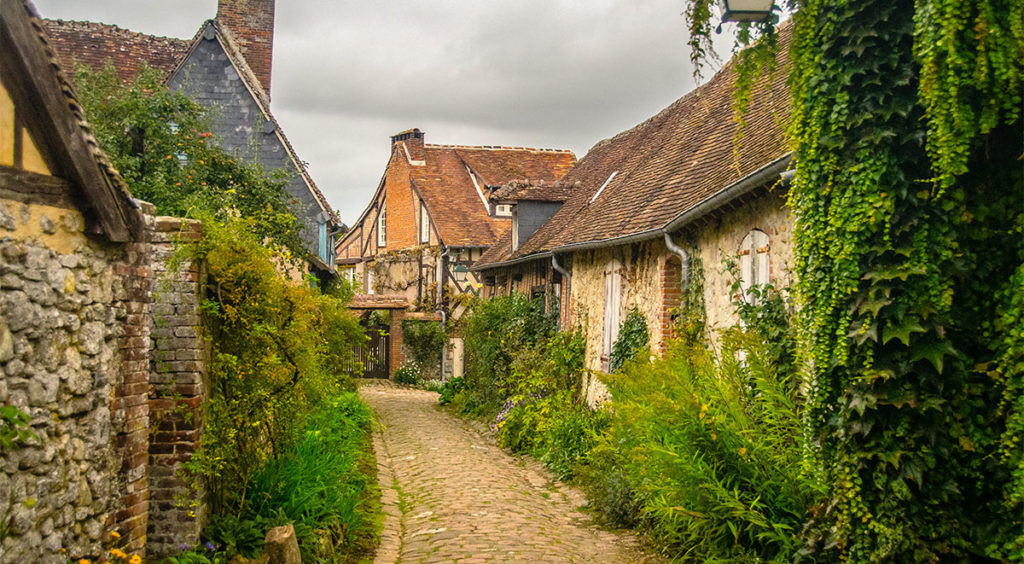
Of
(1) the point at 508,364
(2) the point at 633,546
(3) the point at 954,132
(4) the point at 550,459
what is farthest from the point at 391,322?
(3) the point at 954,132

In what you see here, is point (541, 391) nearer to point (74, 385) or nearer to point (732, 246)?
point (732, 246)

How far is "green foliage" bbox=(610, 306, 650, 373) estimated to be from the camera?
32.1 ft

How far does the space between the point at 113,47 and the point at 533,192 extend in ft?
29.7

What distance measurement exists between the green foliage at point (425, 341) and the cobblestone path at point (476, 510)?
11.4 metres

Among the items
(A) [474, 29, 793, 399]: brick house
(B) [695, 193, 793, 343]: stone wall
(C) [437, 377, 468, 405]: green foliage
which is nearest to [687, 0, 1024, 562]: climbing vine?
(A) [474, 29, 793, 399]: brick house

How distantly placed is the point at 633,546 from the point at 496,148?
78.3ft

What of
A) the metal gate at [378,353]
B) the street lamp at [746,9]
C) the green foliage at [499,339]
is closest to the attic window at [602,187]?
the green foliage at [499,339]

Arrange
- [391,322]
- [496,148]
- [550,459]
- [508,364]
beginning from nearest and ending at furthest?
[550,459]
[508,364]
[391,322]
[496,148]

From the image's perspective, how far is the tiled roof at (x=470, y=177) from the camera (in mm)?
25406

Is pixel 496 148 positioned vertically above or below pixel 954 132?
above

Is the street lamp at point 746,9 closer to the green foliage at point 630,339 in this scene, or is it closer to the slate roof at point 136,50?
the green foliage at point 630,339

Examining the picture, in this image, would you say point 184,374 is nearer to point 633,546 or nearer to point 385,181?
point 633,546

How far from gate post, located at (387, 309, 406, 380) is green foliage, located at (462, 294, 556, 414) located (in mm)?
7262

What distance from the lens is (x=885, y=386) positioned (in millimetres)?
4312
